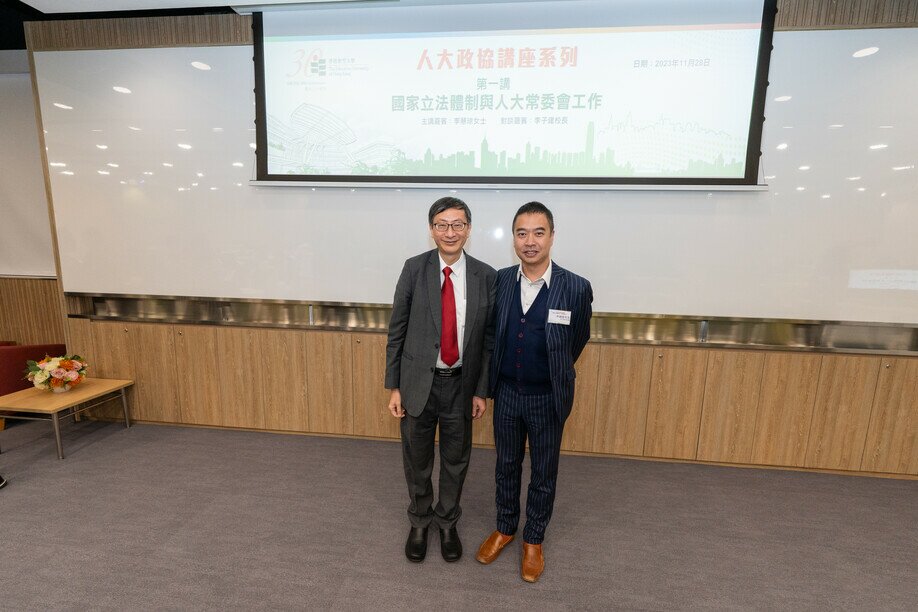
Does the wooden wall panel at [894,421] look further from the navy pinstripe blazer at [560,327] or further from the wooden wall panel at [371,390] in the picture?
the wooden wall panel at [371,390]

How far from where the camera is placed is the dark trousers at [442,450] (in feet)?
6.46

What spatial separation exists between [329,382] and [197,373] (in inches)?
43.4

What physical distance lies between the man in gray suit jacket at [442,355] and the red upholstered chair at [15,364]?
3400mm

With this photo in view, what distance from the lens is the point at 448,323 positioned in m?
1.94

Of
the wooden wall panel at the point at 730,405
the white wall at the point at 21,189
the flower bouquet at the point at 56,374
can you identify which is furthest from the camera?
the white wall at the point at 21,189

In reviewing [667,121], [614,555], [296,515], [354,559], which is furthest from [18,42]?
[614,555]

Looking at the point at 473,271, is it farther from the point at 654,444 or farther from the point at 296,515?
the point at 654,444

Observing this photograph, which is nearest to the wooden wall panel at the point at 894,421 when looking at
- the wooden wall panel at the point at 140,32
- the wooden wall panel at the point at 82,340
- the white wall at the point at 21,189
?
the wooden wall panel at the point at 140,32

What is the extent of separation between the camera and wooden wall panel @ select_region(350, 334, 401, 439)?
10.2 feet

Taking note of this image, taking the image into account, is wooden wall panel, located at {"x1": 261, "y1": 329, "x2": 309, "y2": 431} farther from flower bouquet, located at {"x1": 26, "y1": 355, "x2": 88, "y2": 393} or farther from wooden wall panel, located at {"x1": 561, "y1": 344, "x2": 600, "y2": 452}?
wooden wall panel, located at {"x1": 561, "y1": 344, "x2": 600, "y2": 452}

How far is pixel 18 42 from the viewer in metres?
3.72

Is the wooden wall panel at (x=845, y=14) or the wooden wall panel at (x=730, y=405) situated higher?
the wooden wall panel at (x=845, y=14)

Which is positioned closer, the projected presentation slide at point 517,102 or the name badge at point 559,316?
the name badge at point 559,316

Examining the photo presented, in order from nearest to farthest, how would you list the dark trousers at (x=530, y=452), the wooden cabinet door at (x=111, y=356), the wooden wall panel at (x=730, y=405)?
the dark trousers at (x=530, y=452) < the wooden wall panel at (x=730, y=405) < the wooden cabinet door at (x=111, y=356)
